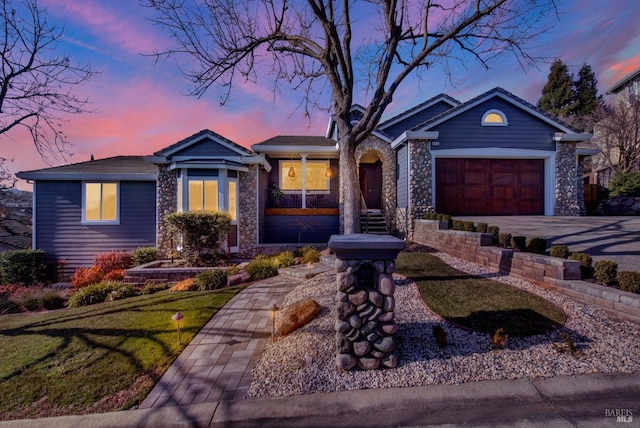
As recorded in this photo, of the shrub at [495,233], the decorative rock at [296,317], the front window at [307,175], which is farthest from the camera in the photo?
the front window at [307,175]

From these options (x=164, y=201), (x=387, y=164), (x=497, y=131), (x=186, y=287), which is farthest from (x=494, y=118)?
(x=164, y=201)

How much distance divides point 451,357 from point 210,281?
18.9 ft

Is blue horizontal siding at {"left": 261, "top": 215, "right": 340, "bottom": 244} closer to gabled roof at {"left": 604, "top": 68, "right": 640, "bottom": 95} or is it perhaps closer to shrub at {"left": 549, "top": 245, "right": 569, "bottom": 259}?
shrub at {"left": 549, "top": 245, "right": 569, "bottom": 259}

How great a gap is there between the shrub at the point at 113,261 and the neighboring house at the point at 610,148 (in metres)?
28.8

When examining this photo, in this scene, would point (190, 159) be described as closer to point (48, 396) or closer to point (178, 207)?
point (178, 207)

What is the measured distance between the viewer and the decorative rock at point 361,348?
9.51 ft

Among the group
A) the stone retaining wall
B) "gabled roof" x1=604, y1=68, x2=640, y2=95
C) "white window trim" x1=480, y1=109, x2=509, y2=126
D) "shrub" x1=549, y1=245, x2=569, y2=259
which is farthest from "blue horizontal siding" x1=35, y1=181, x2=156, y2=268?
"gabled roof" x1=604, y1=68, x2=640, y2=95

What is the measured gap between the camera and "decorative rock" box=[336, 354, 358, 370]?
2893 mm

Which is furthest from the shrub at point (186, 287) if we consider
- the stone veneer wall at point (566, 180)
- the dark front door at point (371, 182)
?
the stone veneer wall at point (566, 180)

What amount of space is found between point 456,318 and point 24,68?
1240 cm

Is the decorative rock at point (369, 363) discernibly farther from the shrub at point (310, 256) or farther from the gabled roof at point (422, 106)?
the gabled roof at point (422, 106)

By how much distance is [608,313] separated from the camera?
3686mm

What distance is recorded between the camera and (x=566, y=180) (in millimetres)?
10680

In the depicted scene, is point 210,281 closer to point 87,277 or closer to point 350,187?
point 350,187
